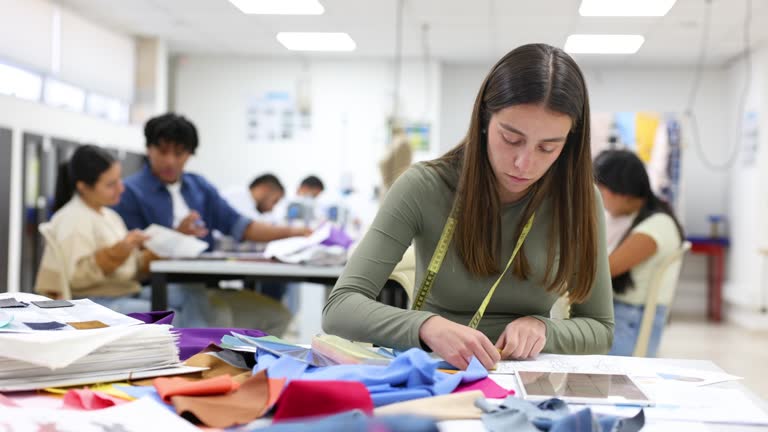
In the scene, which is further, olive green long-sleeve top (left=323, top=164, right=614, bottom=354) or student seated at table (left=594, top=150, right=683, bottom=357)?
student seated at table (left=594, top=150, right=683, bottom=357)

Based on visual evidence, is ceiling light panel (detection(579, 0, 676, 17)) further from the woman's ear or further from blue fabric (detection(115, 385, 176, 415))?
blue fabric (detection(115, 385, 176, 415))

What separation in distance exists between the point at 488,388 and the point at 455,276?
20.9 inches

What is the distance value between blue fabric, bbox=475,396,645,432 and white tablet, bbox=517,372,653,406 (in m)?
0.08

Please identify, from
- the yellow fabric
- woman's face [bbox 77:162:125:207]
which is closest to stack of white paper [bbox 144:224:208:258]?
woman's face [bbox 77:162:125:207]

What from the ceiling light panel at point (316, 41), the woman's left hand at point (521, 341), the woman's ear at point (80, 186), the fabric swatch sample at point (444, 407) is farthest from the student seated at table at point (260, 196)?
the fabric swatch sample at point (444, 407)

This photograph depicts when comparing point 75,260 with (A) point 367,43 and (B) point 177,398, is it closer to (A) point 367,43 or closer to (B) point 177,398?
(B) point 177,398

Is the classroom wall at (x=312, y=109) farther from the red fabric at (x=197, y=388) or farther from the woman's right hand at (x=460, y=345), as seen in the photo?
the red fabric at (x=197, y=388)

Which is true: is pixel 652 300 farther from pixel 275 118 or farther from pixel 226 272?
pixel 275 118

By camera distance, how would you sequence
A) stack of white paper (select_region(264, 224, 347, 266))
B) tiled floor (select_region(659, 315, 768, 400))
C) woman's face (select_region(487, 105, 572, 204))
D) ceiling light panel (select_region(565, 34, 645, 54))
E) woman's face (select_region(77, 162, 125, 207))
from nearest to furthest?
woman's face (select_region(487, 105, 572, 204)) < stack of white paper (select_region(264, 224, 347, 266)) < woman's face (select_region(77, 162, 125, 207)) < tiled floor (select_region(659, 315, 768, 400)) < ceiling light panel (select_region(565, 34, 645, 54))

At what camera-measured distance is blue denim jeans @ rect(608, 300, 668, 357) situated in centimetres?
288

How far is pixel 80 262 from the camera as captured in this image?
3287 millimetres

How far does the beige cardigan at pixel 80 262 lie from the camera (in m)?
3.27

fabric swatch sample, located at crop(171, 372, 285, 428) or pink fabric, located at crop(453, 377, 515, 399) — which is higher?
fabric swatch sample, located at crop(171, 372, 285, 428)

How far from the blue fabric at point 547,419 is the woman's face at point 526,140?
62 cm
